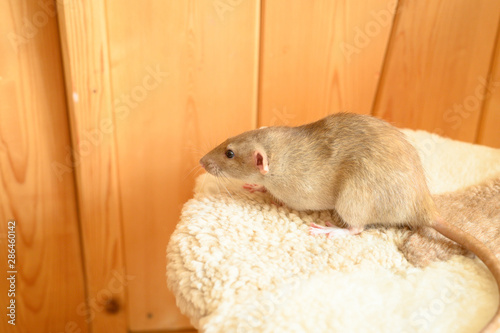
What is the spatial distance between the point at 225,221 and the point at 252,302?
0.30 metres

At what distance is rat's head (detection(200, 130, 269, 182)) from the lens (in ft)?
3.90

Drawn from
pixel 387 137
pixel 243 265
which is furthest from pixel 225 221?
pixel 387 137

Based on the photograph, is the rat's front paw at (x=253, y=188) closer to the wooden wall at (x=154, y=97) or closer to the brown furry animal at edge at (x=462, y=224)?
the wooden wall at (x=154, y=97)

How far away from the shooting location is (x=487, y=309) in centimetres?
87

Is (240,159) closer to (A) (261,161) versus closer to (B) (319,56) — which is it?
(A) (261,161)

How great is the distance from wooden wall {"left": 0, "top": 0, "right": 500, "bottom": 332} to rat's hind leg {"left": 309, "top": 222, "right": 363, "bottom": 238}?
0.63m

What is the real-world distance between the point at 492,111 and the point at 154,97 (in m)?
1.39

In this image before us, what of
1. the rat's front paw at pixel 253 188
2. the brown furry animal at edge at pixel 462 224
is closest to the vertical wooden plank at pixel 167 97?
the rat's front paw at pixel 253 188

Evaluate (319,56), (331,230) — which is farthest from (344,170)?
(319,56)

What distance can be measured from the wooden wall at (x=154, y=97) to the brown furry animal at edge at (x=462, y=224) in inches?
20.6

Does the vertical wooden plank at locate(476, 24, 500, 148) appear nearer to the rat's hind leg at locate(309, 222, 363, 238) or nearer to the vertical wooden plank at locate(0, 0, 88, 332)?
the rat's hind leg at locate(309, 222, 363, 238)

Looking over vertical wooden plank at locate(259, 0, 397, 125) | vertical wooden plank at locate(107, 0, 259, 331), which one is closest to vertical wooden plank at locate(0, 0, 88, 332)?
vertical wooden plank at locate(107, 0, 259, 331)

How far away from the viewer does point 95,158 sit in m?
1.50

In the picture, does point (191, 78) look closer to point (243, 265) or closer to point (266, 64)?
point (266, 64)
